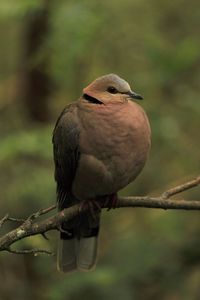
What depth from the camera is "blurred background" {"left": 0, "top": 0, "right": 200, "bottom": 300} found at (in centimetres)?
495

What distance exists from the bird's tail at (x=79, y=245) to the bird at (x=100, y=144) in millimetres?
200

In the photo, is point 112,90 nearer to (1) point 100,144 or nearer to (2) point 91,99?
(2) point 91,99

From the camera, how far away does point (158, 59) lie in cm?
521

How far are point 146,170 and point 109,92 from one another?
2.45m

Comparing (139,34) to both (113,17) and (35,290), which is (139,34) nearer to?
(113,17)

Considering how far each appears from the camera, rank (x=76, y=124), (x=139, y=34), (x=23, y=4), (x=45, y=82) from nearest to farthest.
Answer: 1. (x=76, y=124)
2. (x=23, y=4)
3. (x=139, y=34)
4. (x=45, y=82)

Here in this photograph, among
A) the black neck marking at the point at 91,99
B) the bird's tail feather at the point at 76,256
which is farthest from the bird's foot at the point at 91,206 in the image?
the black neck marking at the point at 91,99

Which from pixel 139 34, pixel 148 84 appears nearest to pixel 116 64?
pixel 139 34

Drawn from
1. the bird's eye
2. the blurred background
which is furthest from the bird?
the blurred background

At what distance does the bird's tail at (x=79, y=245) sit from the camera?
13.3 feet

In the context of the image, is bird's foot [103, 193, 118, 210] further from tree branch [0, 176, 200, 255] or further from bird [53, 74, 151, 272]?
tree branch [0, 176, 200, 255]

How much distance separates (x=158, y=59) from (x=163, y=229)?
127 centimetres

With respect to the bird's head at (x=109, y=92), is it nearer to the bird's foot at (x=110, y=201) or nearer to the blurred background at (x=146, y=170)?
the bird's foot at (x=110, y=201)

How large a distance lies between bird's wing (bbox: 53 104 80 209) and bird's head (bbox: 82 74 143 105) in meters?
0.11
